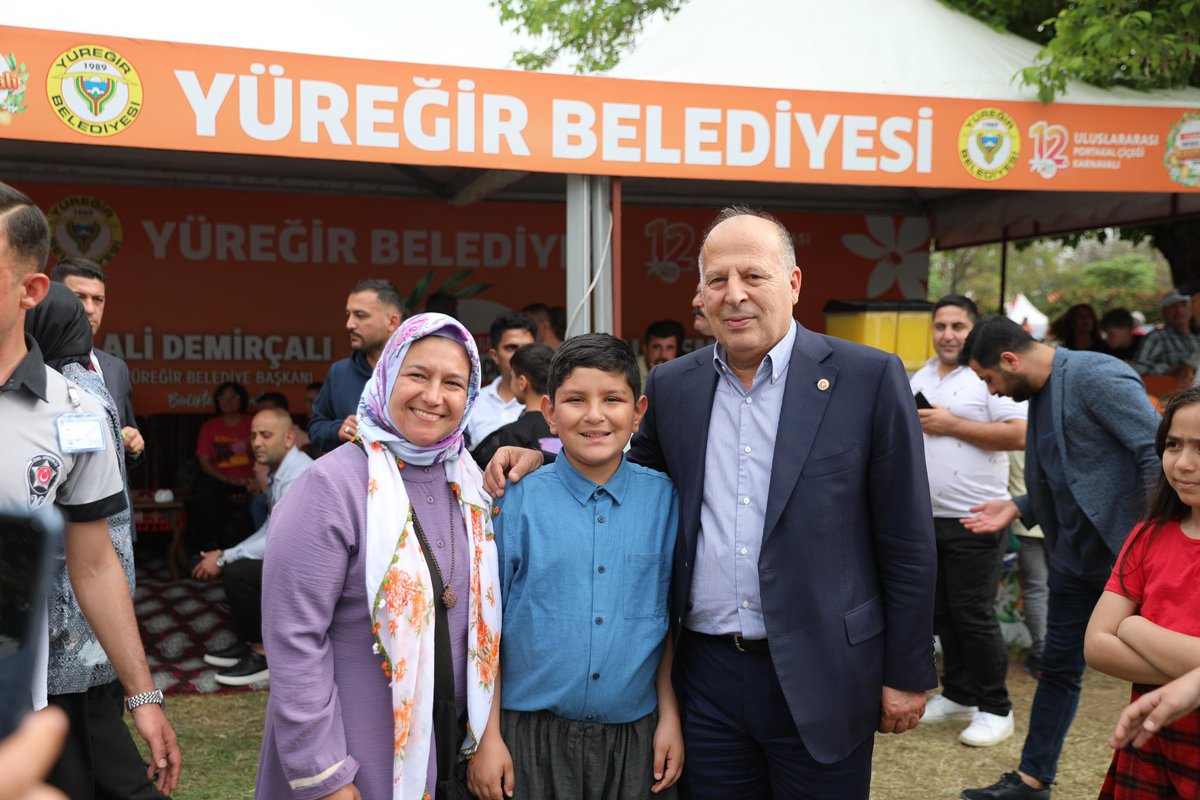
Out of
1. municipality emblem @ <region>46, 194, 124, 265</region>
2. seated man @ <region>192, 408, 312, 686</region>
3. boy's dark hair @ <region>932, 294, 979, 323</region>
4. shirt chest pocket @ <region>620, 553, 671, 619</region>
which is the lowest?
seated man @ <region>192, 408, 312, 686</region>

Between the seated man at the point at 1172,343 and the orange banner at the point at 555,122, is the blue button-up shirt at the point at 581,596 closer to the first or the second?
the orange banner at the point at 555,122

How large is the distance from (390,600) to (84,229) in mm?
6539

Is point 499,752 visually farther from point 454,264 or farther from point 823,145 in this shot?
point 454,264

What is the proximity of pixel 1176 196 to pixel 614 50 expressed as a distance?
368 inches

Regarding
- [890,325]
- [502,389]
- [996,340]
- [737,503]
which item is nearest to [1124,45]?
[890,325]

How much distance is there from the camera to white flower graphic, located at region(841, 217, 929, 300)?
9.01 metres

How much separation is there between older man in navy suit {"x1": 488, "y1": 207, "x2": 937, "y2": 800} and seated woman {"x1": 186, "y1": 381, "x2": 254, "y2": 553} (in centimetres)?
541

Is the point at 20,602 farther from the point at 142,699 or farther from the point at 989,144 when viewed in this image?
the point at 989,144

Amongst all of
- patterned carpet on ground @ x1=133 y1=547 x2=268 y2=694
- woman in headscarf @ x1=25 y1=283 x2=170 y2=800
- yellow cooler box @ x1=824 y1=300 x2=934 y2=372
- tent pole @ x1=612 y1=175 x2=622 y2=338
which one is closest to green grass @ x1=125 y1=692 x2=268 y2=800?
patterned carpet on ground @ x1=133 y1=547 x2=268 y2=694

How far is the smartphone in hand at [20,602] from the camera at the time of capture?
74 centimetres

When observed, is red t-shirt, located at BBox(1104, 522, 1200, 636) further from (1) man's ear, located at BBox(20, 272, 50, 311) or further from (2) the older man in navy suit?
(1) man's ear, located at BBox(20, 272, 50, 311)

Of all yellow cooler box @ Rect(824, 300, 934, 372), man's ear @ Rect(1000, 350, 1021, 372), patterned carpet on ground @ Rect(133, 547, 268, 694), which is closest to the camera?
man's ear @ Rect(1000, 350, 1021, 372)

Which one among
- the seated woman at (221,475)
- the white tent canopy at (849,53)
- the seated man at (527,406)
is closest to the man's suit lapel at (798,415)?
the seated man at (527,406)

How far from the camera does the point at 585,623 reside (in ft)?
6.56
